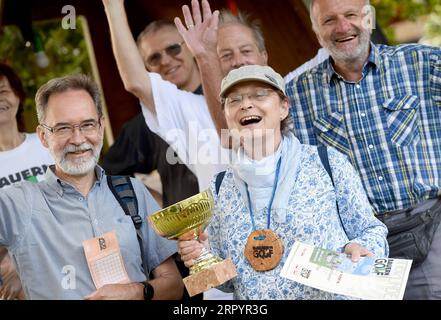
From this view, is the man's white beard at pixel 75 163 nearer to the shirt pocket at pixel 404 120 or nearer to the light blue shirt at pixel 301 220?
the light blue shirt at pixel 301 220

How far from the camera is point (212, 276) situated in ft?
8.64

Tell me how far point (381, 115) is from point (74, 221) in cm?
144

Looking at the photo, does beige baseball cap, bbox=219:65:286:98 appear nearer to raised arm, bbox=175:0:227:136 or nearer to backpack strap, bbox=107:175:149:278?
raised arm, bbox=175:0:227:136

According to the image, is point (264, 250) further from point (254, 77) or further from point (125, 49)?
point (125, 49)

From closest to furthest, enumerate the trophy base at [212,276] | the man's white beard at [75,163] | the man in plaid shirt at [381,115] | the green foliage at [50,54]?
the trophy base at [212,276] < the man's white beard at [75,163] < the man in plaid shirt at [381,115] < the green foliage at [50,54]

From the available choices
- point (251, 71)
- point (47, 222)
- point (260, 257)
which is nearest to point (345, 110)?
point (251, 71)

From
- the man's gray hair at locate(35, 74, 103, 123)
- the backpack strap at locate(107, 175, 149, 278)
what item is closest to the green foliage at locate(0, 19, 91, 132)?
the man's gray hair at locate(35, 74, 103, 123)

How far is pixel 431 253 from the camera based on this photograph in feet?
10.7

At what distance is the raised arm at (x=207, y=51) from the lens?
3354mm

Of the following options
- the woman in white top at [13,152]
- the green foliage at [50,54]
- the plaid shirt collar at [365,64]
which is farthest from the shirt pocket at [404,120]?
the green foliage at [50,54]

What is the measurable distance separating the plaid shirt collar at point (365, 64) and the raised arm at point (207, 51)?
1.68 feet

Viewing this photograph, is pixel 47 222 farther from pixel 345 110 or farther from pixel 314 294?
pixel 345 110

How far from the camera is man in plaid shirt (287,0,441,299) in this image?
3287 mm
